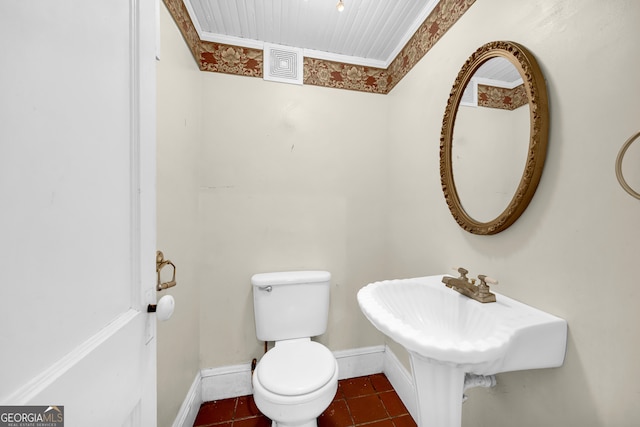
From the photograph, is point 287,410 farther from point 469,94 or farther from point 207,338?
point 469,94

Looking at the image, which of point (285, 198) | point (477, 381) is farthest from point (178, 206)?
point (477, 381)

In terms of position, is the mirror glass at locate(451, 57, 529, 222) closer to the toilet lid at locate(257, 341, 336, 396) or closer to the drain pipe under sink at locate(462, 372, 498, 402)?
the drain pipe under sink at locate(462, 372, 498, 402)

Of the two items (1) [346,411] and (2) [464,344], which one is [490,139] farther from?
(1) [346,411]

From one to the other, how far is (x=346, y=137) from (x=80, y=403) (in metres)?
1.69

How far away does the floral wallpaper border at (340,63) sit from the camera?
1195 mm

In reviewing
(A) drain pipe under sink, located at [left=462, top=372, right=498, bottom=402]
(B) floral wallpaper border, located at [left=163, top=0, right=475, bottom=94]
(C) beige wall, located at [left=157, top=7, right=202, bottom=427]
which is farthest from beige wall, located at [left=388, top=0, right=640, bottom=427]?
(C) beige wall, located at [left=157, top=7, right=202, bottom=427]

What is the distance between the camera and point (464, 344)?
65 centimetres

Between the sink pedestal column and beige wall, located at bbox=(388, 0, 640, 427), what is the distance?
0.96 feet

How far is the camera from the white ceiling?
1297 millimetres

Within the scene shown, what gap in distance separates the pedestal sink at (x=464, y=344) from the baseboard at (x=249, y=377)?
0.77 meters

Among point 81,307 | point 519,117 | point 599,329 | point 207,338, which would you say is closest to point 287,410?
point 207,338

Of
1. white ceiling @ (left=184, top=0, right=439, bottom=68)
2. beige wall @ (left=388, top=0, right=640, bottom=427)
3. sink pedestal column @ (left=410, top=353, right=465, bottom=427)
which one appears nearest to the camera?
beige wall @ (left=388, top=0, right=640, bottom=427)

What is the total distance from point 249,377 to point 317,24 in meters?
2.29

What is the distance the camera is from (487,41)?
3.23 feet
